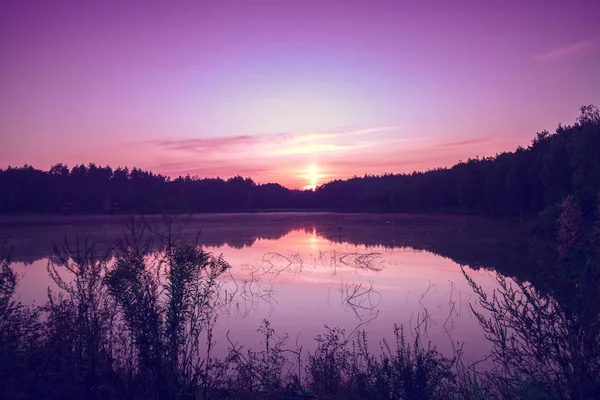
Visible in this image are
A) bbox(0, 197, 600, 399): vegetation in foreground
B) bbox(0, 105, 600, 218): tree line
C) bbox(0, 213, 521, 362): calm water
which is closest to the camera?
bbox(0, 197, 600, 399): vegetation in foreground

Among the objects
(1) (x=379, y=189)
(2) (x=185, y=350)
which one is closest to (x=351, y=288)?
(2) (x=185, y=350)

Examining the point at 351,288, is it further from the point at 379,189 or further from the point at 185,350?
the point at 379,189

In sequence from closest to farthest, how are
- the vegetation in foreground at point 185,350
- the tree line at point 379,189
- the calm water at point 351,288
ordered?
the vegetation in foreground at point 185,350 < the calm water at point 351,288 < the tree line at point 379,189

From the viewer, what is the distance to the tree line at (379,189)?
99.2 feet

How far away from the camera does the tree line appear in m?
30.2

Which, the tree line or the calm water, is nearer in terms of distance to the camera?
the calm water

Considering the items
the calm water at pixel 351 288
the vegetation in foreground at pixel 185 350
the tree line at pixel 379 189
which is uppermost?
the tree line at pixel 379 189

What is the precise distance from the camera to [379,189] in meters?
120

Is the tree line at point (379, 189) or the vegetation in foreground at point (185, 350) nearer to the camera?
the vegetation in foreground at point (185, 350)

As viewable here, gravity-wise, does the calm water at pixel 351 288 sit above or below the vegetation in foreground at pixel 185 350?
below

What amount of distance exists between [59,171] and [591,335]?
121 meters

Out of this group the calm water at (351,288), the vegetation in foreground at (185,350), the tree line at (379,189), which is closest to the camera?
the vegetation in foreground at (185,350)

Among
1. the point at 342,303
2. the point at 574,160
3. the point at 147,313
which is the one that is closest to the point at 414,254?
the point at 342,303

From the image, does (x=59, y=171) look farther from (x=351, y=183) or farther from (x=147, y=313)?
(x=147, y=313)
